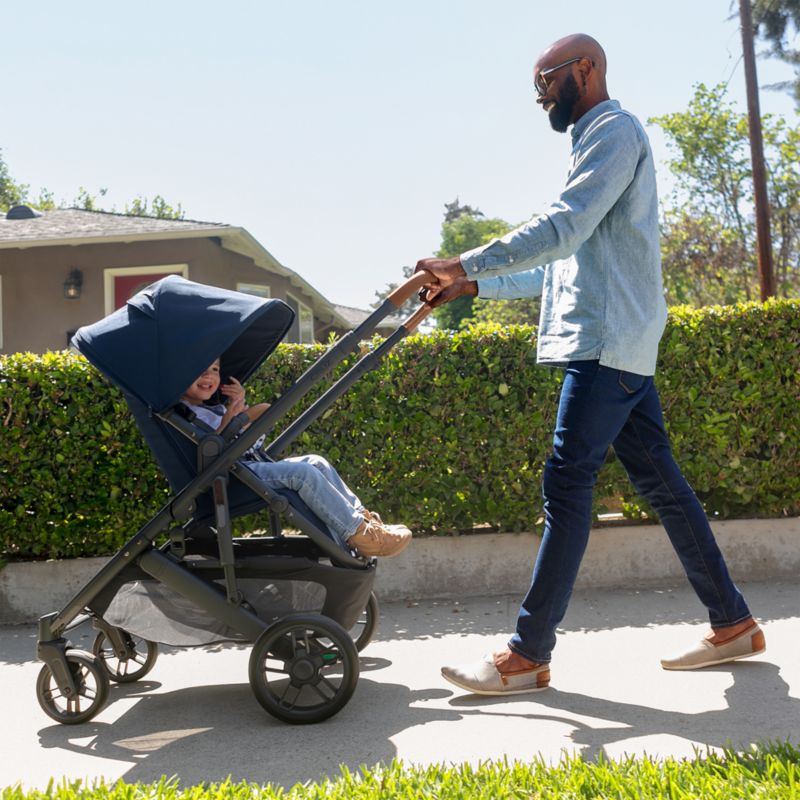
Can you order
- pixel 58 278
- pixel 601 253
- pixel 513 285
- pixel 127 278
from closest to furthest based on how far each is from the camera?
pixel 601 253 → pixel 513 285 → pixel 58 278 → pixel 127 278

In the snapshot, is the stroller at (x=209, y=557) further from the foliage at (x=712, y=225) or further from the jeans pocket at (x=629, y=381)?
the foliage at (x=712, y=225)

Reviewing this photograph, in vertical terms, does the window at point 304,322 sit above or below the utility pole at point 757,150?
below

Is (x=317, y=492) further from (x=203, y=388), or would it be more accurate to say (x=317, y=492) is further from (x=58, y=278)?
(x=58, y=278)

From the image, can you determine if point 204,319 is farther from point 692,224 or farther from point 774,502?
point 692,224

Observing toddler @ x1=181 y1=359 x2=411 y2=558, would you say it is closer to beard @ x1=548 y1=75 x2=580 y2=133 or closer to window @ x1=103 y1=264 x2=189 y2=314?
beard @ x1=548 y1=75 x2=580 y2=133

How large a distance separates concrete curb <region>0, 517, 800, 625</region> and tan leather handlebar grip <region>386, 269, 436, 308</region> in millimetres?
2387

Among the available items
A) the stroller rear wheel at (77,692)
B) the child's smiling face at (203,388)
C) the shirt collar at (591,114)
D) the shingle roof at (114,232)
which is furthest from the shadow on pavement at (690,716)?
the shingle roof at (114,232)

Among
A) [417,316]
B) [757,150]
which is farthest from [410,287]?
[757,150]

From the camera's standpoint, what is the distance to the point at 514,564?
5641 mm

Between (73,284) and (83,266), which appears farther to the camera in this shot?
(83,266)

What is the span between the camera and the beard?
3.61 m

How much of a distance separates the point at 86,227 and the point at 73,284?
110 centimetres

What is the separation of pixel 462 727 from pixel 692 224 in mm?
27738

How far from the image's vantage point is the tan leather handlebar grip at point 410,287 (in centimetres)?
336
